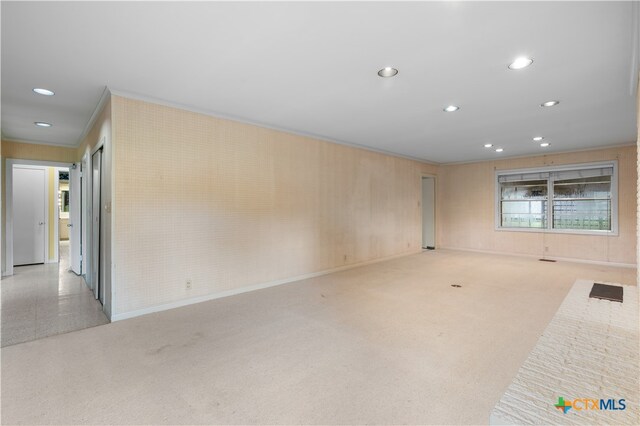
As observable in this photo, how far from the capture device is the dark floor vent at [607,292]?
11.6 ft

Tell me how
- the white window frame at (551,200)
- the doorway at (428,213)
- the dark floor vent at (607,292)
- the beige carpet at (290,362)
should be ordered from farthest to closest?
the doorway at (428,213)
the white window frame at (551,200)
the dark floor vent at (607,292)
the beige carpet at (290,362)

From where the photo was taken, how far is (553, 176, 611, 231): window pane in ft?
21.6

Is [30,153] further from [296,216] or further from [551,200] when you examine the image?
[551,200]

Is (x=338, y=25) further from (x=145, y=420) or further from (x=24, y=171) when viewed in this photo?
(x=24, y=171)

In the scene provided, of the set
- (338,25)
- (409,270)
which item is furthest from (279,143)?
(409,270)

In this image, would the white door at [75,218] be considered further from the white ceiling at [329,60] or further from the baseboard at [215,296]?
the baseboard at [215,296]

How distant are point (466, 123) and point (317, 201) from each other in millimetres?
2654

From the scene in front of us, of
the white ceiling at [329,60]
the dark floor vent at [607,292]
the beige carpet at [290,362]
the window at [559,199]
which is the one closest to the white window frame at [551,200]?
the window at [559,199]

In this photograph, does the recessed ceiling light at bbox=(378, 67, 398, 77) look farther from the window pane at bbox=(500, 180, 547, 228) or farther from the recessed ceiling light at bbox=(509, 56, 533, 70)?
the window pane at bbox=(500, 180, 547, 228)

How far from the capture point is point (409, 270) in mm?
5914

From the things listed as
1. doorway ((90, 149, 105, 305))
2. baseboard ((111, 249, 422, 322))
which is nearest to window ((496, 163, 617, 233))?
baseboard ((111, 249, 422, 322))

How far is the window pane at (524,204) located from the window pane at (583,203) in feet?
0.83

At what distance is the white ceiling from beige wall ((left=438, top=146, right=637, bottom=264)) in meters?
2.55

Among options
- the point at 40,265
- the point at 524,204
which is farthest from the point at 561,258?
the point at 40,265
